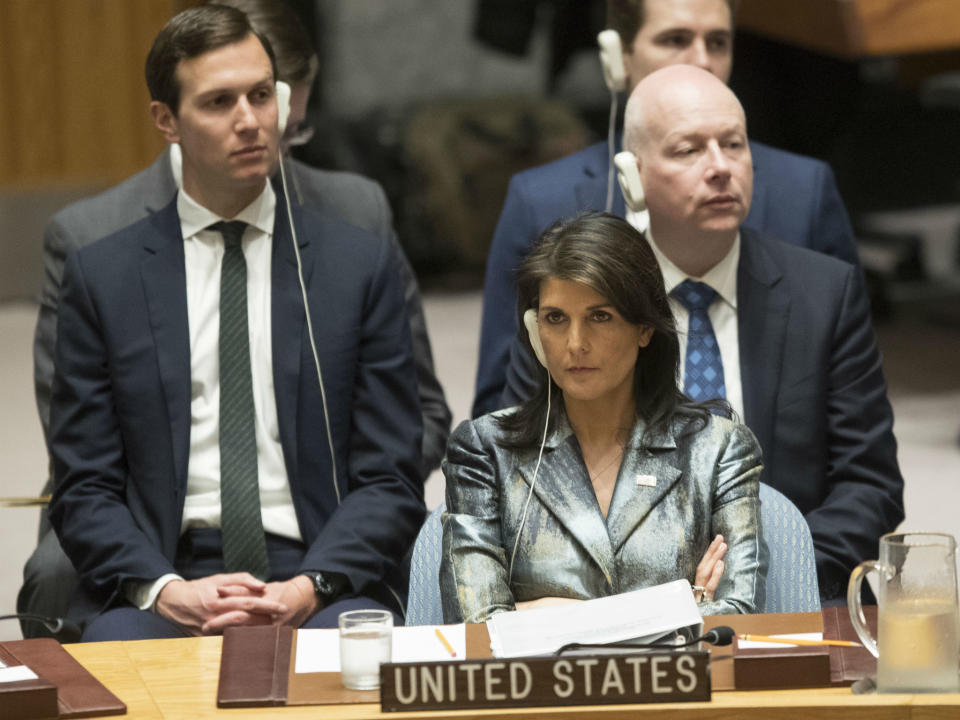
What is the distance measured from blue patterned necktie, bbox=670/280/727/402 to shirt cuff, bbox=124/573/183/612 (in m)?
0.94

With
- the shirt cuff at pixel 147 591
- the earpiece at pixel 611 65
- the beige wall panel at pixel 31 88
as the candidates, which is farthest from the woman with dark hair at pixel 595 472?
the beige wall panel at pixel 31 88

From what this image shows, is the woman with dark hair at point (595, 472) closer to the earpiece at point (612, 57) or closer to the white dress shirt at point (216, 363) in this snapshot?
the white dress shirt at point (216, 363)

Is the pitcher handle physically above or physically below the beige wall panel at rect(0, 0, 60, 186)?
below

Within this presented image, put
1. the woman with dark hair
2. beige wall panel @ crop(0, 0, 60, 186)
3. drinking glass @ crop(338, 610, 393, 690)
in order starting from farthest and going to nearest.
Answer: beige wall panel @ crop(0, 0, 60, 186) < the woman with dark hair < drinking glass @ crop(338, 610, 393, 690)

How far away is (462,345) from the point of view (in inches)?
266

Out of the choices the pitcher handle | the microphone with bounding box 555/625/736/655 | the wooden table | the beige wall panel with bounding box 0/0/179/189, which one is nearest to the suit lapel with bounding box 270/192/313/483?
the wooden table

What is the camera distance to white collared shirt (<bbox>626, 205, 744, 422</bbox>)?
9.32 ft

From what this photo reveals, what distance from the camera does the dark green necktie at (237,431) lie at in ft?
9.07

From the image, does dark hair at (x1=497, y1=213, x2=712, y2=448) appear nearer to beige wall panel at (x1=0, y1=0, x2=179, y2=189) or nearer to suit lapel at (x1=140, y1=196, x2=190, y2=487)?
suit lapel at (x1=140, y1=196, x2=190, y2=487)

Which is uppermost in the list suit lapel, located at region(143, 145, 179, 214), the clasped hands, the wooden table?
suit lapel, located at region(143, 145, 179, 214)

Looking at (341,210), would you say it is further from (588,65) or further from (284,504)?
(588,65)

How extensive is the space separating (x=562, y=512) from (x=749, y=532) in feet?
0.88

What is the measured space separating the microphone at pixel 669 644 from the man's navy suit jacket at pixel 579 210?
1.27m

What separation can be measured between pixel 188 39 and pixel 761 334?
1126 mm
